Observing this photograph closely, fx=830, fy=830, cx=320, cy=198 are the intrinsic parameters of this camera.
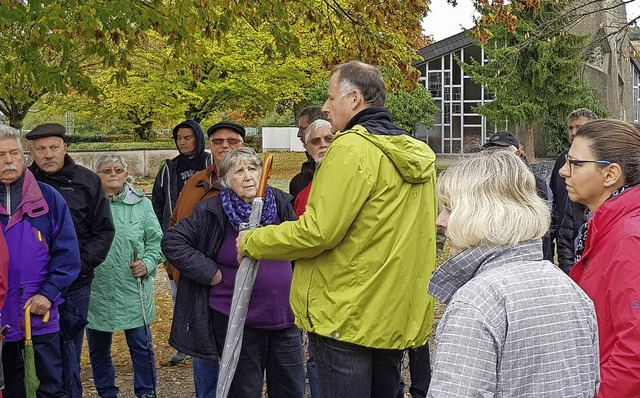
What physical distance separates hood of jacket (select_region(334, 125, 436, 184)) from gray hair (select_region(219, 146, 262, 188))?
1.16m

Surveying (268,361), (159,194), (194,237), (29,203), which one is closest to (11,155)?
(29,203)

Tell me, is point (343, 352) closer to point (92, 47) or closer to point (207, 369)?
point (207, 369)

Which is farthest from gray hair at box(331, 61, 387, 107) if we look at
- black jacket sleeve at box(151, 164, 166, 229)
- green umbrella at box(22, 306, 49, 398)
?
black jacket sleeve at box(151, 164, 166, 229)

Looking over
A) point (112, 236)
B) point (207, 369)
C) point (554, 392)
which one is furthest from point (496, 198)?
point (112, 236)

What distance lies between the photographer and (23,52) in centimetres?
800

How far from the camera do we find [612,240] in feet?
9.65

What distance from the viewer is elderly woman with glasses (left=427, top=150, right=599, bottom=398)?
2193mm

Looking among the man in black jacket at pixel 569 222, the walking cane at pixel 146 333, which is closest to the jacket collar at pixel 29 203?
the walking cane at pixel 146 333

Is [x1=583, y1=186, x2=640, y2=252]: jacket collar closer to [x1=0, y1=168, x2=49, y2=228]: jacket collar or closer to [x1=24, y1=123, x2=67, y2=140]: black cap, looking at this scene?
[x1=0, y1=168, x2=49, y2=228]: jacket collar

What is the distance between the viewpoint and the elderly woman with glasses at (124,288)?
20.2ft

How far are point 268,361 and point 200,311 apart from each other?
1.57 ft

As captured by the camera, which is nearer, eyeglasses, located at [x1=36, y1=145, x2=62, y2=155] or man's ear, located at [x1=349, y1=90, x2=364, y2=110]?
man's ear, located at [x1=349, y1=90, x2=364, y2=110]

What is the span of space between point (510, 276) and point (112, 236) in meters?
4.07

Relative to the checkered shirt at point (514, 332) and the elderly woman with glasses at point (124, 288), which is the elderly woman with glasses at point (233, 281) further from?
the checkered shirt at point (514, 332)
